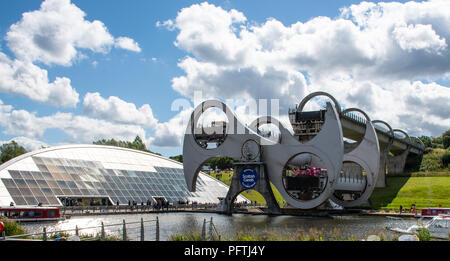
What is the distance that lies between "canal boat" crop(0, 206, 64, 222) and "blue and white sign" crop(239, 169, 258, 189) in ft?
64.3

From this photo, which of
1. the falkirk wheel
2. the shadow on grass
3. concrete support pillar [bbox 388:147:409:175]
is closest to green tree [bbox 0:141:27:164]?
the falkirk wheel

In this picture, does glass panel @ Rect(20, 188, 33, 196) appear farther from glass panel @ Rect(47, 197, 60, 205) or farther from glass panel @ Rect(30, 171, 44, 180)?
glass panel @ Rect(30, 171, 44, 180)

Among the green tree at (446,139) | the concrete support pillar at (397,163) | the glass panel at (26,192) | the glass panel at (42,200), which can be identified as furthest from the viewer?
the green tree at (446,139)

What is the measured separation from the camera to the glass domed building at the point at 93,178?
3712cm

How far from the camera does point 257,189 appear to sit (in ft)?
147

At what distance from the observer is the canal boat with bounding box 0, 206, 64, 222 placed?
29686 millimetres

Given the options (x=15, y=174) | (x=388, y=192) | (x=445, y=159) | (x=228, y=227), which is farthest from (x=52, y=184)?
(x=445, y=159)

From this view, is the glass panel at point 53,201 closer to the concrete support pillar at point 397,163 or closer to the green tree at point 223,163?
the concrete support pillar at point 397,163

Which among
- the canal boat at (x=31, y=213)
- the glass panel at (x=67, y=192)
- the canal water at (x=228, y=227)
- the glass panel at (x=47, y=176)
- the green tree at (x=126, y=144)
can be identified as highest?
the green tree at (x=126, y=144)

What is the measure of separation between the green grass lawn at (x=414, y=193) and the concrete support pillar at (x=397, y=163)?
9634mm

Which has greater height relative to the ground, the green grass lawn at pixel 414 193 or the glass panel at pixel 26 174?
the glass panel at pixel 26 174

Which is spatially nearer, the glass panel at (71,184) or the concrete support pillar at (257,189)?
the glass panel at (71,184)

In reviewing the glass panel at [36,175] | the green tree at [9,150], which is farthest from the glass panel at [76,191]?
the green tree at [9,150]

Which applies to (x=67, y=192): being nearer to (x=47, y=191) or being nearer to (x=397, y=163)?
(x=47, y=191)
